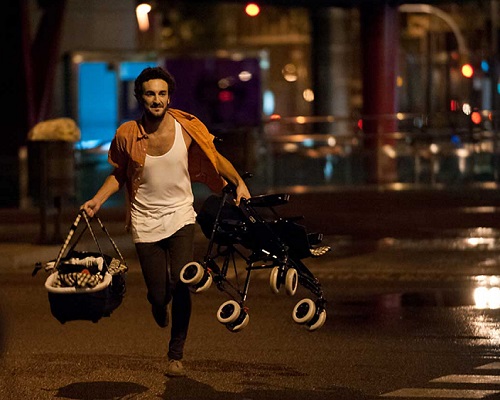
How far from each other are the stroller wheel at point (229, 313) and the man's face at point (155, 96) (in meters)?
1.14

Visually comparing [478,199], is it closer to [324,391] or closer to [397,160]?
[397,160]

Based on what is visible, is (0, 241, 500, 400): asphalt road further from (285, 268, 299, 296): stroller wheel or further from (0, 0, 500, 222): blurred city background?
(0, 0, 500, 222): blurred city background

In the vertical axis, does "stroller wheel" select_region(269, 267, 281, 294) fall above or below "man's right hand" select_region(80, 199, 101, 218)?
below

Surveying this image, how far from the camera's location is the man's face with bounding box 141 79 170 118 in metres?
8.09

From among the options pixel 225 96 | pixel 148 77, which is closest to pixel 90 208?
pixel 148 77

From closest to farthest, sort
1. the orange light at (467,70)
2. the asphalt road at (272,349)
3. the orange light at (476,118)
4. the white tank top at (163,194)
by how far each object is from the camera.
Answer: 1. the white tank top at (163,194)
2. the asphalt road at (272,349)
3. the orange light at (476,118)
4. the orange light at (467,70)

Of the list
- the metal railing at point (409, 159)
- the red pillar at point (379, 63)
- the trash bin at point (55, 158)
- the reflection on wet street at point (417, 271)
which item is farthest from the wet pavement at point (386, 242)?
the red pillar at point (379, 63)

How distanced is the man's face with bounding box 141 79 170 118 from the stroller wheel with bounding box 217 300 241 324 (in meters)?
1.14

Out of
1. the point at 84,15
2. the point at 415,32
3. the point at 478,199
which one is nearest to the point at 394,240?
the point at 478,199

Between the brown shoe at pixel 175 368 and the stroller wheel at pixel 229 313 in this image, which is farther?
the brown shoe at pixel 175 368

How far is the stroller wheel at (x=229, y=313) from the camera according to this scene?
8.02 m

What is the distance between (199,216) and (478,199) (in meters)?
16.5

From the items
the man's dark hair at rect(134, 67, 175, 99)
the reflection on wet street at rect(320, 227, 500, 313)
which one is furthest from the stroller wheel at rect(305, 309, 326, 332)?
the reflection on wet street at rect(320, 227, 500, 313)

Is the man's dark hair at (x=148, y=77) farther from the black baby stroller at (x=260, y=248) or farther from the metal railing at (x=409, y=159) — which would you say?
the metal railing at (x=409, y=159)
